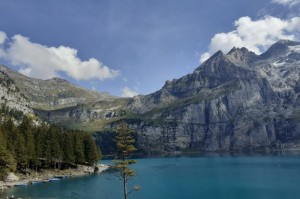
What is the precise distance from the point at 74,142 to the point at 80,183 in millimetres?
33601

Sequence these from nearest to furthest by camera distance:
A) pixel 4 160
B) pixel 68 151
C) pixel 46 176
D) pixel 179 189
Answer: pixel 4 160
pixel 179 189
pixel 46 176
pixel 68 151

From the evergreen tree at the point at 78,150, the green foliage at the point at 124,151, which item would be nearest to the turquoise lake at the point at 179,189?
the evergreen tree at the point at 78,150

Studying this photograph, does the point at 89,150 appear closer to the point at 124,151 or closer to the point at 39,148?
the point at 39,148

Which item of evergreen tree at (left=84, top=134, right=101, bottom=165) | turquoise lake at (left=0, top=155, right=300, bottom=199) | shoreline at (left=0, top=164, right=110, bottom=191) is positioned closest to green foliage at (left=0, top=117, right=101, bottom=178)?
evergreen tree at (left=84, top=134, right=101, bottom=165)

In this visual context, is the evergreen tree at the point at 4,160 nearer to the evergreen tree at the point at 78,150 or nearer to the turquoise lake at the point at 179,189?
the turquoise lake at the point at 179,189

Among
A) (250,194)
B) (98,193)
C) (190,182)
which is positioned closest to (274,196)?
(250,194)

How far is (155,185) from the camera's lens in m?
123

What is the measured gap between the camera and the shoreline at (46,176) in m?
107

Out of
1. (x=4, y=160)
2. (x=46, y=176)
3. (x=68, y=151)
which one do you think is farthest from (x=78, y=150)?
(x=4, y=160)

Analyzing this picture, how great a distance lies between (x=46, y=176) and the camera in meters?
130

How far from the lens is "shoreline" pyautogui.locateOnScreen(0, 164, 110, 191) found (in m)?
107

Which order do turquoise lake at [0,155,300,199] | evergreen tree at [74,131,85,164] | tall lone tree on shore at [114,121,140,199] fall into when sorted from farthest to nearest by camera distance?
evergreen tree at [74,131,85,164] < turquoise lake at [0,155,300,199] < tall lone tree on shore at [114,121,140,199]

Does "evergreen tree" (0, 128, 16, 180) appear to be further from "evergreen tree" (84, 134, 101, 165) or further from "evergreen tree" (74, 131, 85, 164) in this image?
"evergreen tree" (84, 134, 101, 165)

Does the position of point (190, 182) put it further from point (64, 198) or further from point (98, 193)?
point (64, 198)
